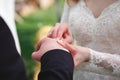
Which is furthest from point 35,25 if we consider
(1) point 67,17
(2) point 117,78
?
(2) point 117,78

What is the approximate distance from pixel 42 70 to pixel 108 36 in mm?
613

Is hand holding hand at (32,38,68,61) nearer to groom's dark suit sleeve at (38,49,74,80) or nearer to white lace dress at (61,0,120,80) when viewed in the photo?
groom's dark suit sleeve at (38,49,74,80)

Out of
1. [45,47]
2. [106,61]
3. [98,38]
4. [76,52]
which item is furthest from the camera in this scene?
[98,38]

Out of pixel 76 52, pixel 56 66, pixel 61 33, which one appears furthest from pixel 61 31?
pixel 56 66

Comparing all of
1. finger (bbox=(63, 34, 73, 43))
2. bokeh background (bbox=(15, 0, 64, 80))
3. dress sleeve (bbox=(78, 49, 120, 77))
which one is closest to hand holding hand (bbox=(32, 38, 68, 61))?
finger (bbox=(63, 34, 73, 43))

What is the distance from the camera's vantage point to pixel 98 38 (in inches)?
61.0

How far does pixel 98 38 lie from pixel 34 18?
1.87 m

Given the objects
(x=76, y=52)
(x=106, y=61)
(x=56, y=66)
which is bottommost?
(x=106, y=61)

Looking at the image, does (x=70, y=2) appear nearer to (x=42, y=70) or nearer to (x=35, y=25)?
(x=42, y=70)

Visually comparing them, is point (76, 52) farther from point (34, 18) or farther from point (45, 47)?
point (34, 18)

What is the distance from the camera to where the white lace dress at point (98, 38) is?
145cm

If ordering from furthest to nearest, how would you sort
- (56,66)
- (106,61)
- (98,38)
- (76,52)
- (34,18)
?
(34,18) → (98,38) → (106,61) → (76,52) → (56,66)

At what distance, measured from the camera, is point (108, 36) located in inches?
59.6

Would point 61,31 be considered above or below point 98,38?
above
